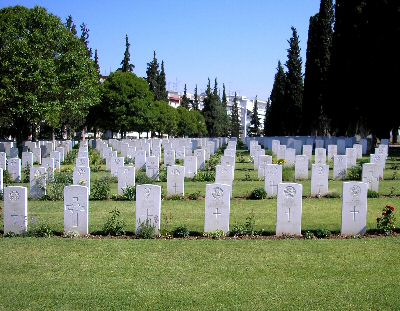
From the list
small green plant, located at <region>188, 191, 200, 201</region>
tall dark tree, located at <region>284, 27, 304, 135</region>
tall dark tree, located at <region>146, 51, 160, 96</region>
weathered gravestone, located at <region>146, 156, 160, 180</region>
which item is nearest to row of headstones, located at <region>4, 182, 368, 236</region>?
small green plant, located at <region>188, 191, 200, 201</region>

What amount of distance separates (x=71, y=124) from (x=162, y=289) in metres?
53.3

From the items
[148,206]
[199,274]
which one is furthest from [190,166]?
[199,274]

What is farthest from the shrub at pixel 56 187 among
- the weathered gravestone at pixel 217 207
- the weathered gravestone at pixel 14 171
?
the weathered gravestone at pixel 217 207

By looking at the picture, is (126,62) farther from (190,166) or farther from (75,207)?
(75,207)

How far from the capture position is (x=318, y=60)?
50938 mm

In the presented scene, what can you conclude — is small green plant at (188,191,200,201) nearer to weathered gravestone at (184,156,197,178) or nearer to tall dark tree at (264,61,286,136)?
weathered gravestone at (184,156,197,178)

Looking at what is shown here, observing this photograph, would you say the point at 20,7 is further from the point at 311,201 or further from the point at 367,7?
the point at 311,201

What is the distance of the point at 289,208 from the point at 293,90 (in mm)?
52560

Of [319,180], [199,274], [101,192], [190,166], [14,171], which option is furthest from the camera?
[190,166]

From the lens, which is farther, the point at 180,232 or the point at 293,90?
the point at 293,90

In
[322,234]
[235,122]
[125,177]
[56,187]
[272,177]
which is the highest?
[235,122]

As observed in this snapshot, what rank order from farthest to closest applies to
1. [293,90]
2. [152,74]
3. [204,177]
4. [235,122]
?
[235,122] → [152,74] → [293,90] → [204,177]

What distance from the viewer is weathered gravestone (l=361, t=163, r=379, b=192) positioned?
17.7 m

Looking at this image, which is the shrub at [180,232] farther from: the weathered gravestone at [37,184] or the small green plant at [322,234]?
the weathered gravestone at [37,184]
